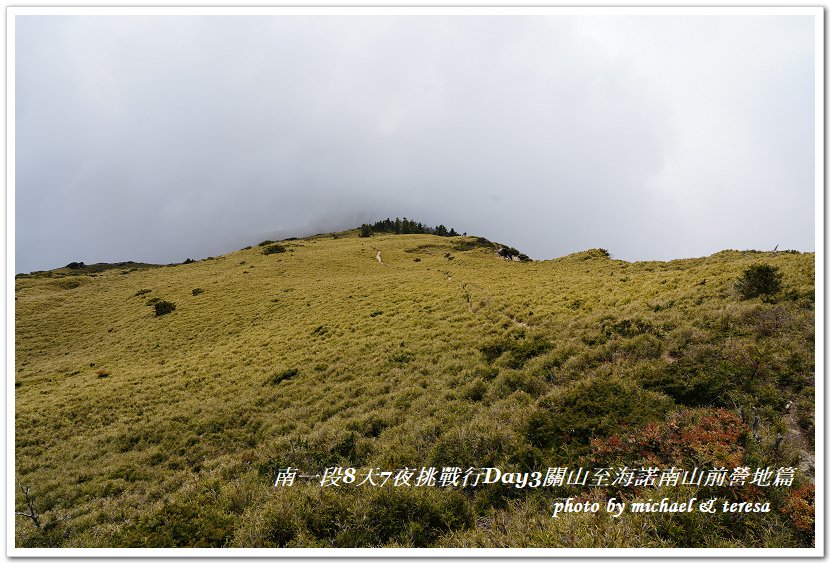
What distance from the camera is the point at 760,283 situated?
13.5m

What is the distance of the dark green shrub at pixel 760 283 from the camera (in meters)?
13.1

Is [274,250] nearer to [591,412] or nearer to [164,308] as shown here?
[164,308]

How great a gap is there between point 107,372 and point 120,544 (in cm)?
2144

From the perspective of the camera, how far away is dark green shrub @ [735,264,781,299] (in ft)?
43.0

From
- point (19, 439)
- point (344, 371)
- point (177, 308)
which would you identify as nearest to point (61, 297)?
point (177, 308)

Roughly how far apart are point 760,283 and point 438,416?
1392 cm

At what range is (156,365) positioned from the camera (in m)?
23.6

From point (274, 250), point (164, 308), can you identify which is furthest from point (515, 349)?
point (274, 250)

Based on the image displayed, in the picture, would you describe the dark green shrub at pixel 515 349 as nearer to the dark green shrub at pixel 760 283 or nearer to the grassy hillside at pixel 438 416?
the grassy hillside at pixel 438 416

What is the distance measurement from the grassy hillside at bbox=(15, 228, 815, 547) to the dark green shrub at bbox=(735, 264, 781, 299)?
0.46 m

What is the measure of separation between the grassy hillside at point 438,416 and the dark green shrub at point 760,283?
460 millimetres

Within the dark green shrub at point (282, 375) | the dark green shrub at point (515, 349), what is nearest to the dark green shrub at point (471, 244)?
the dark green shrub at point (515, 349)

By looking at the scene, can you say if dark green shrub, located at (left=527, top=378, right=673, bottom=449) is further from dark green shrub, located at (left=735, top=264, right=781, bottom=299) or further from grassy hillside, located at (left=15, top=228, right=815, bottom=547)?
dark green shrub, located at (left=735, top=264, right=781, bottom=299)

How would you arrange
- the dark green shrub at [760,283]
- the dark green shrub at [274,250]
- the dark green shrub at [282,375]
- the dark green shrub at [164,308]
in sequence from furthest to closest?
1. the dark green shrub at [274,250]
2. the dark green shrub at [164,308]
3. the dark green shrub at [282,375]
4. the dark green shrub at [760,283]
